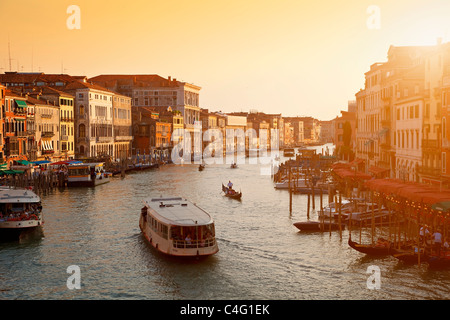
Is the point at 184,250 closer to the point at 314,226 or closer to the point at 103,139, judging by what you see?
the point at 314,226

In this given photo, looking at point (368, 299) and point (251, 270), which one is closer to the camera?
point (368, 299)

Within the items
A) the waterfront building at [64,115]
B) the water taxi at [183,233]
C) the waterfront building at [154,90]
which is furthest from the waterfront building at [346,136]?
the water taxi at [183,233]

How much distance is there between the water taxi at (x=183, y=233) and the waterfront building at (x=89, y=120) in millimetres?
45237

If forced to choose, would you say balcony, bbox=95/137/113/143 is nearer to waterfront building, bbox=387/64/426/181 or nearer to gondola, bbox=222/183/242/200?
gondola, bbox=222/183/242/200

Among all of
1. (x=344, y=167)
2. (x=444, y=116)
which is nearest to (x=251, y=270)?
(x=444, y=116)

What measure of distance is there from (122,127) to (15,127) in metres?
33.0

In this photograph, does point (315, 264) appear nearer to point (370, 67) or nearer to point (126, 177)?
point (370, 67)

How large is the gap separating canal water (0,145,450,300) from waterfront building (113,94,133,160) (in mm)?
46690

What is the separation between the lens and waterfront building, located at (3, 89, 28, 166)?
46.0 meters

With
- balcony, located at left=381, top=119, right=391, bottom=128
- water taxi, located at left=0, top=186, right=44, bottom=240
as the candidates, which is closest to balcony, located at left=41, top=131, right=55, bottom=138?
water taxi, located at left=0, top=186, right=44, bottom=240

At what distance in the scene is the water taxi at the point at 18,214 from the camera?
2427 cm

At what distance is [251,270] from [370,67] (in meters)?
34.3

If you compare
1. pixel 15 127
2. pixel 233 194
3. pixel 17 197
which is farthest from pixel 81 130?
pixel 17 197

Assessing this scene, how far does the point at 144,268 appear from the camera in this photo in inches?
798
